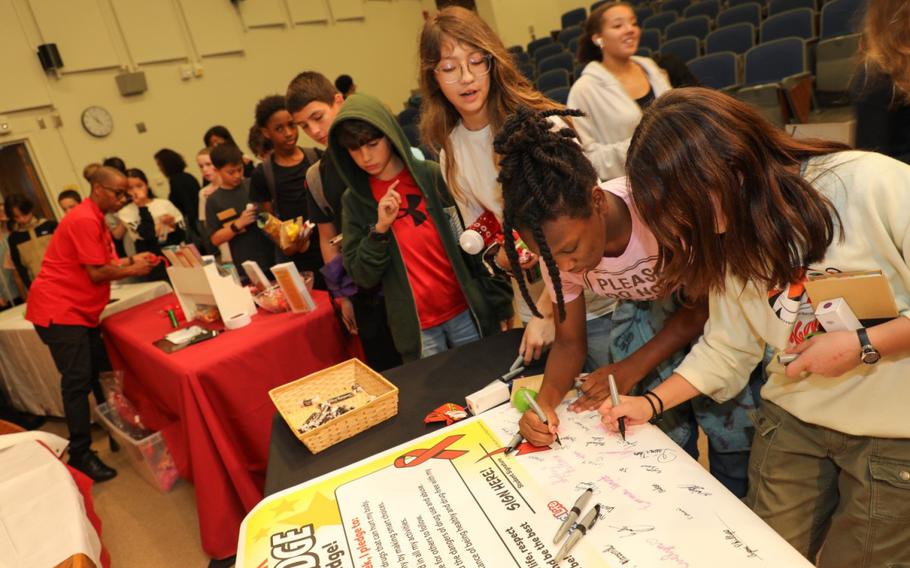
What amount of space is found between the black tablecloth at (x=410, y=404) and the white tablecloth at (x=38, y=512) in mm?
839

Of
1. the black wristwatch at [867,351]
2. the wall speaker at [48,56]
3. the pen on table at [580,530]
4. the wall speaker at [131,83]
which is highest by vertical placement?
the wall speaker at [48,56]

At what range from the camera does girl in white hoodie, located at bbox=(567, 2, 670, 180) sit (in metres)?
2.20

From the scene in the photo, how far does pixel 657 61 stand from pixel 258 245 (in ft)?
7.53

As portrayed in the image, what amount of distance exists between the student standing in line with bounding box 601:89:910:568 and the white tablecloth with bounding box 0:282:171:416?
10.8 feet

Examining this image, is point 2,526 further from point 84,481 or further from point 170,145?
A: point 170,145

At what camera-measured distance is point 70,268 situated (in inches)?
110

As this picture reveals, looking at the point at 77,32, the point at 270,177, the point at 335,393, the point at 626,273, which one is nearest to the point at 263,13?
the point at 77,32

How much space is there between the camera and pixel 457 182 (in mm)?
1656

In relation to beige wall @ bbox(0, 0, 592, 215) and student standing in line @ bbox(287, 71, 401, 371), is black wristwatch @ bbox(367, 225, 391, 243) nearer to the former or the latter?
student standing in line @ bbox(287, 71, 401, 371)

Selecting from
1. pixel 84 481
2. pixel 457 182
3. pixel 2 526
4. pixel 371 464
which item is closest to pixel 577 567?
pixel 371 464

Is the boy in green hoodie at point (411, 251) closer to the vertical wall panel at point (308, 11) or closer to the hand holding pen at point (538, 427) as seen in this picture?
the hand holding pen at point (538, 427)

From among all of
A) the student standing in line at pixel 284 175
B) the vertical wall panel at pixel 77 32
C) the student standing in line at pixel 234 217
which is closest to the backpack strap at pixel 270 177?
the student standing in line at pixel 284 175

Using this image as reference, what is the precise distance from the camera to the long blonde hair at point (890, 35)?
38.6 inches

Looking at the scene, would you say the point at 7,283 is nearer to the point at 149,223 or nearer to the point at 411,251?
the point at 149,223
